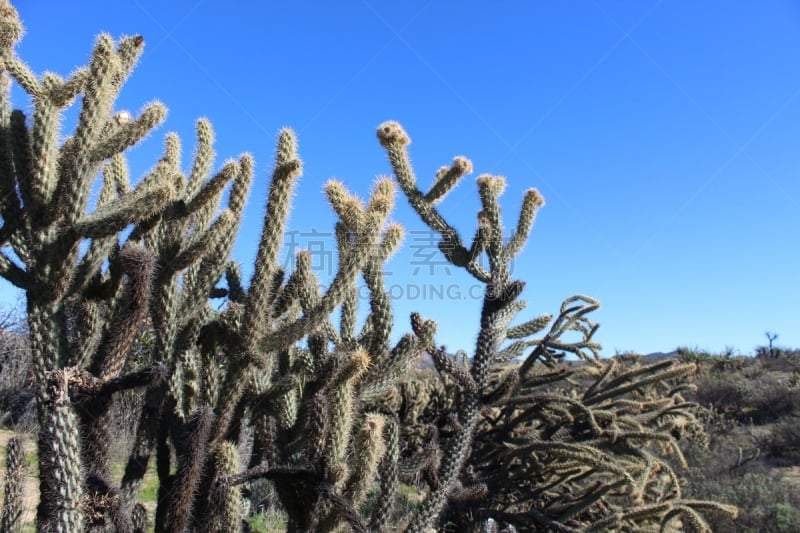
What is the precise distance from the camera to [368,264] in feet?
12.3

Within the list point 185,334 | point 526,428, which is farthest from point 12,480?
point 526,428

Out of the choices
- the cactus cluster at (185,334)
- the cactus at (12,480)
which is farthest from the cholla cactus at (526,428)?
the cactus at (12,480)

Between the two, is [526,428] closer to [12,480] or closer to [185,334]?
[185,334]

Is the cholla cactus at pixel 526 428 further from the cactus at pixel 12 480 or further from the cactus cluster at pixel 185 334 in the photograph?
the cactus at pixel 12 480

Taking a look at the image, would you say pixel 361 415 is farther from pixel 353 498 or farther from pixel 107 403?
pixel 107 403

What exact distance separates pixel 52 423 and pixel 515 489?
473cm

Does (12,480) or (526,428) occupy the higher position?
(526,428)

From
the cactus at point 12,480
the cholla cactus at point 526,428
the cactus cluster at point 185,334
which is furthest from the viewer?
the cholla cactus at point 526,428

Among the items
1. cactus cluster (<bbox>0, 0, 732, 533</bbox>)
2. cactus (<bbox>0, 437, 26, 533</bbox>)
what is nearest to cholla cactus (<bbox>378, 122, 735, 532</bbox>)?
cactus cluster (<bbox>0, 0, 732, 533</bbox>)

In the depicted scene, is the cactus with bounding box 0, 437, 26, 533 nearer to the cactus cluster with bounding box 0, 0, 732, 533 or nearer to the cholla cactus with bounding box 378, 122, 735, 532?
the cactus cluster with bounding box 0, 0, 732, 533

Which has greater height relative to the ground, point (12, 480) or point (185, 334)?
point (185, 334)

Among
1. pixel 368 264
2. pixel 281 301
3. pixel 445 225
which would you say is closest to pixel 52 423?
pixel 281 301

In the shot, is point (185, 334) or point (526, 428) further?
point (526, 428)

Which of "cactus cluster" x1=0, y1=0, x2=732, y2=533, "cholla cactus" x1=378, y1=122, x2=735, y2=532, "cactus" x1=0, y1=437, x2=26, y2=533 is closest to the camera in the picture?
"cactus cluster" x1=0, y1=0, x2=732, y2=533
